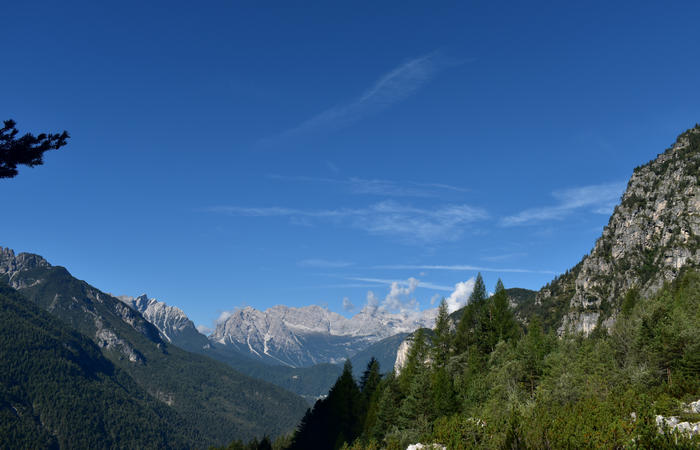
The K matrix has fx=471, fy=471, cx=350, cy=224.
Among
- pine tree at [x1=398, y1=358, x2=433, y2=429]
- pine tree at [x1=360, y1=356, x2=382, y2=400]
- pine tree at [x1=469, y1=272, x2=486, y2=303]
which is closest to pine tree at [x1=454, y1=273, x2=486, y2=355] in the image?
pine tree at [x1=469, y1=272, x2=486, y2=303]

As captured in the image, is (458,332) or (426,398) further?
(458,332)

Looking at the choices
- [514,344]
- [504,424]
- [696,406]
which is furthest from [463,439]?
[514,344]

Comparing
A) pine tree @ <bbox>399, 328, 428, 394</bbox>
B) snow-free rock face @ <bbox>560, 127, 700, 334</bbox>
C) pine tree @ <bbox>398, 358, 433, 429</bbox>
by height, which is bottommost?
pine tree @ <bbox>398, 358, 433, 429</bbox>

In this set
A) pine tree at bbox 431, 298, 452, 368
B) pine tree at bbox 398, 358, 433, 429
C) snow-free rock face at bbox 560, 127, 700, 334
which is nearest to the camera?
pine tree at bbox 398, 358, 433, 429

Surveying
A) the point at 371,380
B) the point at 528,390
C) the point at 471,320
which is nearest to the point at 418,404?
the point at 528,390

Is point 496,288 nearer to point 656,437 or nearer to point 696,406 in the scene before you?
point 696,406

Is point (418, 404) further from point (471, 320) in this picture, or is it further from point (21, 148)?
point (21, 148)

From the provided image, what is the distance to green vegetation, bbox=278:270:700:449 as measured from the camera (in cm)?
3006

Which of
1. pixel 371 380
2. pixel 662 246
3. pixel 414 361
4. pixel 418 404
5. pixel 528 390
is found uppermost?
pixel 662 246

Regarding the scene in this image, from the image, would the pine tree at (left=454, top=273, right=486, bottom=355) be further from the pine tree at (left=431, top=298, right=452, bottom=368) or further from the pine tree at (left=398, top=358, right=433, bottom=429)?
the pine tree at (left=398, top=358, right=433, bottom=429)

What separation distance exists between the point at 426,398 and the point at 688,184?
17071 cm

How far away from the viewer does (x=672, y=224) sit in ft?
597

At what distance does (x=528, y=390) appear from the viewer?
62.2 meters

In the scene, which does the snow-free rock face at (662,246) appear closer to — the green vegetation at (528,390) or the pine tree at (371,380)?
the green vegetation at (528,390)
